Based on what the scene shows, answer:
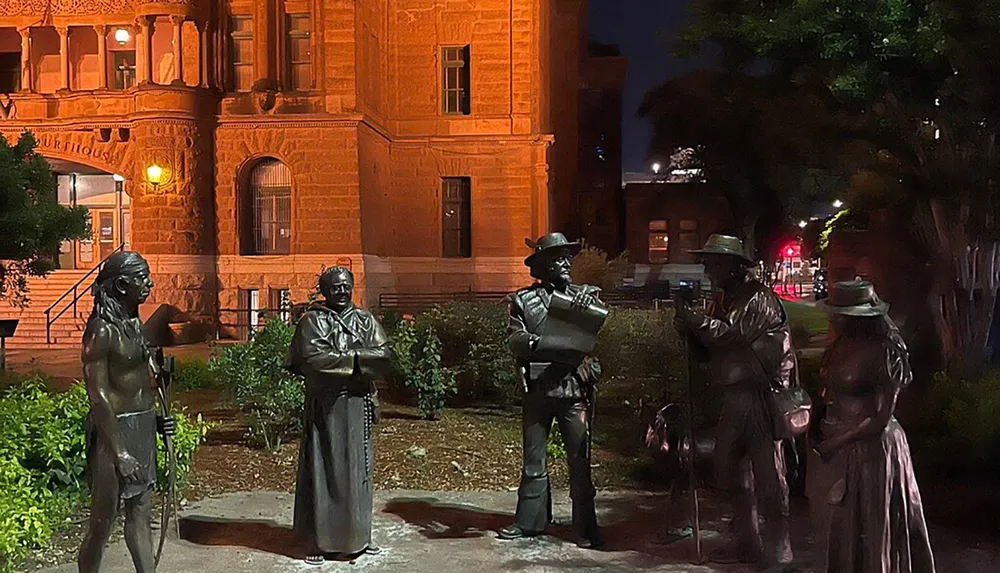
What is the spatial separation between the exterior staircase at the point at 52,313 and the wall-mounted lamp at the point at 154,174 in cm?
328

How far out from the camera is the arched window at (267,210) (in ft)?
75.6

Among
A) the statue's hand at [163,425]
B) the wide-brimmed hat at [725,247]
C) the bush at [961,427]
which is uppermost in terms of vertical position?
the wide-brimmed hat at [725,247]

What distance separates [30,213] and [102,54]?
15.1 meters

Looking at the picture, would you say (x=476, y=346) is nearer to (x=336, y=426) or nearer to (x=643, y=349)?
(x=643, y=349)

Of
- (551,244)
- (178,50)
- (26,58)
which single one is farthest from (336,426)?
(26,58)

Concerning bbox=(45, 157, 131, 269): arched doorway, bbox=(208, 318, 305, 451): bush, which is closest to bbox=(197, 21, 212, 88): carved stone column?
bbox=(45, 157, 131, 269): arched doorway

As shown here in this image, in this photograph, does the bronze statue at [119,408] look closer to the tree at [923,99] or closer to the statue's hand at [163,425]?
the statue's hand at [163,425]

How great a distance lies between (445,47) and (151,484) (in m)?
22.7

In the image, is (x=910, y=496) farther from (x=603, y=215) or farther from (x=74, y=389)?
(x=603, y=215)

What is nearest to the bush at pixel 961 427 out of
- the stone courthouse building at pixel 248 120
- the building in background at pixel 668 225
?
the stone courthouse building at pixel 248 120

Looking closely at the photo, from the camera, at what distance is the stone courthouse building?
22.1 meters

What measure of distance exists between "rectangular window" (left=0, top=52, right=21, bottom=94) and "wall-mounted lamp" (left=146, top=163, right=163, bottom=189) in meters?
7.01

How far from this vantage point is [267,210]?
23.2 metres

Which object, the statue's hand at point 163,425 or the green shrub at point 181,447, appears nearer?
the statue's hand at point 163,425
